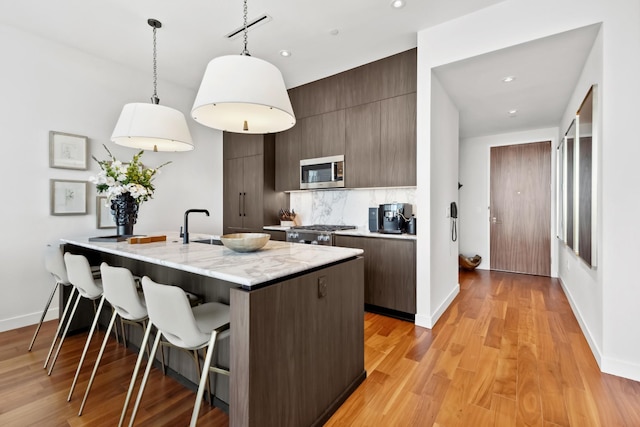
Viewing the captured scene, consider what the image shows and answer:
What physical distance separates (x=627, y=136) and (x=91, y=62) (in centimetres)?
501

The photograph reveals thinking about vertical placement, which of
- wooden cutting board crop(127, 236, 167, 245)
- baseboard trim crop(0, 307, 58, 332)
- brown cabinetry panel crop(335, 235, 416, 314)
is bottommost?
baseboard trim crop(0, 307, 58, 332)

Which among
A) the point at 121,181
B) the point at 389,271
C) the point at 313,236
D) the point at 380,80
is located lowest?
the point at 389,271

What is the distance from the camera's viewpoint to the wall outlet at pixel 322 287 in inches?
60.6

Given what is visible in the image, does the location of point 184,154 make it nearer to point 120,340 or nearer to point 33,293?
point 33,293

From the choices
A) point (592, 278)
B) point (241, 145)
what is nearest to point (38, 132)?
point (241, 145)

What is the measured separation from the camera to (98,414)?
1.64m

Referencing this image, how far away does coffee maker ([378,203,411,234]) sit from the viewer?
3.20m

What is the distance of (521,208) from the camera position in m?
5.04

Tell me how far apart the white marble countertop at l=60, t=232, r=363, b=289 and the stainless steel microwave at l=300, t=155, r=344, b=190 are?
1.76 metres

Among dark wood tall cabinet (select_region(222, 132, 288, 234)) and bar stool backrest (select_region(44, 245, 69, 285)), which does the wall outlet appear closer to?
bar stool backrest (select_region(44, 245, 69, 285))

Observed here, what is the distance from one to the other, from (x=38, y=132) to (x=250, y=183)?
92.5 inches

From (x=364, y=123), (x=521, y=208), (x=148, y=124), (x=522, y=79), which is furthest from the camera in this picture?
(x=521, y=208)

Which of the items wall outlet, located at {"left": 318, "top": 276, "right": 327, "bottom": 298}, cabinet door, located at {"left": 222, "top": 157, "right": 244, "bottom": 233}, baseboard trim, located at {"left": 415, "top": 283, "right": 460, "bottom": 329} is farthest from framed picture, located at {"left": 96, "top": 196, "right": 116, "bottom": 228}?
baseboard trim, located at {"left": 415, "top": 283, "right": 460, "bottom": 329}

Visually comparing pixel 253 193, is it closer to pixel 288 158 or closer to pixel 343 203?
pixel 288 158
